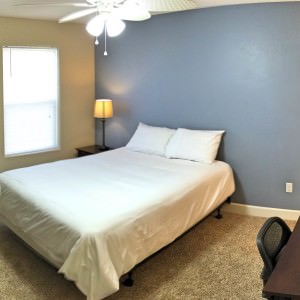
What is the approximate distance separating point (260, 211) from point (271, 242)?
7.58ft

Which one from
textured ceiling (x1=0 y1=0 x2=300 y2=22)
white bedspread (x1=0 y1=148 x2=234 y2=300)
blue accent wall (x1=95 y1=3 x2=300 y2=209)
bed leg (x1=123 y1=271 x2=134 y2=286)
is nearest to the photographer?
white bedspread (x1=0 y1=148 x2=234 y2=300)

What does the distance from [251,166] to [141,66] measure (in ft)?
6.05

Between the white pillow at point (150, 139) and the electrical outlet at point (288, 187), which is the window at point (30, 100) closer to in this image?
the white pillow at point (150, 139)

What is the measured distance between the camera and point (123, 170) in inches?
152

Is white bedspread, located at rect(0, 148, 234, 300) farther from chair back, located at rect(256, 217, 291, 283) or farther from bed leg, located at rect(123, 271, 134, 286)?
chair back, located at rect(256, 217, 291, 283)

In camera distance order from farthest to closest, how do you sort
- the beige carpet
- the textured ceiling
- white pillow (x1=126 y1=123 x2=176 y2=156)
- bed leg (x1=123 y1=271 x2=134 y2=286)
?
white pillow (x1=126 y1=123 x2=176 y2=156) < the textured ceiling < bed leg (x1=123 y1=271 x2=134 y2=286) < the beige carpet

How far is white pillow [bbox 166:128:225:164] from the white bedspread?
118mm

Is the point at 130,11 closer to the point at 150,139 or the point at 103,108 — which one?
the point at 150,139

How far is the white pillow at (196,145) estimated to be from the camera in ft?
13.7

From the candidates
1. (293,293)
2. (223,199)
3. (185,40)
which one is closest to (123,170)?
(223,199)

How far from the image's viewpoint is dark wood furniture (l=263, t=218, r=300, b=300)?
63.6 inches

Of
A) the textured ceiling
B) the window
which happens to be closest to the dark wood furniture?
the textured ceiling

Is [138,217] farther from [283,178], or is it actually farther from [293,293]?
[283,178]

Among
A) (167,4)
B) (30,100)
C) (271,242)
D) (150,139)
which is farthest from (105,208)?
(30,100)
